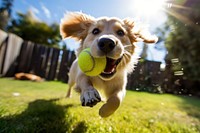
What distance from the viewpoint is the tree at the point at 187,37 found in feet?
36.7

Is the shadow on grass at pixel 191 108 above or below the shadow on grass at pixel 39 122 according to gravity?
above

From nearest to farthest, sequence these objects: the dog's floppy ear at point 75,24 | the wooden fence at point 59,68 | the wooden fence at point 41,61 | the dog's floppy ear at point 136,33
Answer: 1. the dog's floppy ear at point 136,33
2. the dog's floppy ear at point 75,24
3. the wooden fence at point 59,68
4. the wooden fence at point 41,61

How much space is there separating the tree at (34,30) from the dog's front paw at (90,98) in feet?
70.9

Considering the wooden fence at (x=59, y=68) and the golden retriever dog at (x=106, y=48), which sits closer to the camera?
the golden retriever dog at (x=106, y=48)

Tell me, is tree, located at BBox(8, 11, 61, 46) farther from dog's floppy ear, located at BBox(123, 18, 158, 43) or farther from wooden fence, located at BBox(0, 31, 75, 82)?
dog's floppy ear, located at BBox(123, 18, 158, 43)

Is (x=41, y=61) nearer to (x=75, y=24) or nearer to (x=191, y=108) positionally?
(x=191, y=108)

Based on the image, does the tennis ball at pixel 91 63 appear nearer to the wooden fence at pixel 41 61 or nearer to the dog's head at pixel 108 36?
the dog's head at pixel 108 36

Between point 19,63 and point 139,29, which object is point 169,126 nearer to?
point 139,29

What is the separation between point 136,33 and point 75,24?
0.96 m

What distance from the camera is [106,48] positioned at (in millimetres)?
2906

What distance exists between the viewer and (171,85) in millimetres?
10789

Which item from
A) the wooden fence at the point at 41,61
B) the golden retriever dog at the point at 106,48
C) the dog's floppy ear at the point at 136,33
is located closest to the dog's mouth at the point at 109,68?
the golden retriever dog at the point at 106,48

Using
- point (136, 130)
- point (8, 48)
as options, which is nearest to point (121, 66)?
point (136, 130)

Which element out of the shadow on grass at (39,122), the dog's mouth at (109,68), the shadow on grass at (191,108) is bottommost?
the shadow on grass at (39,122)
